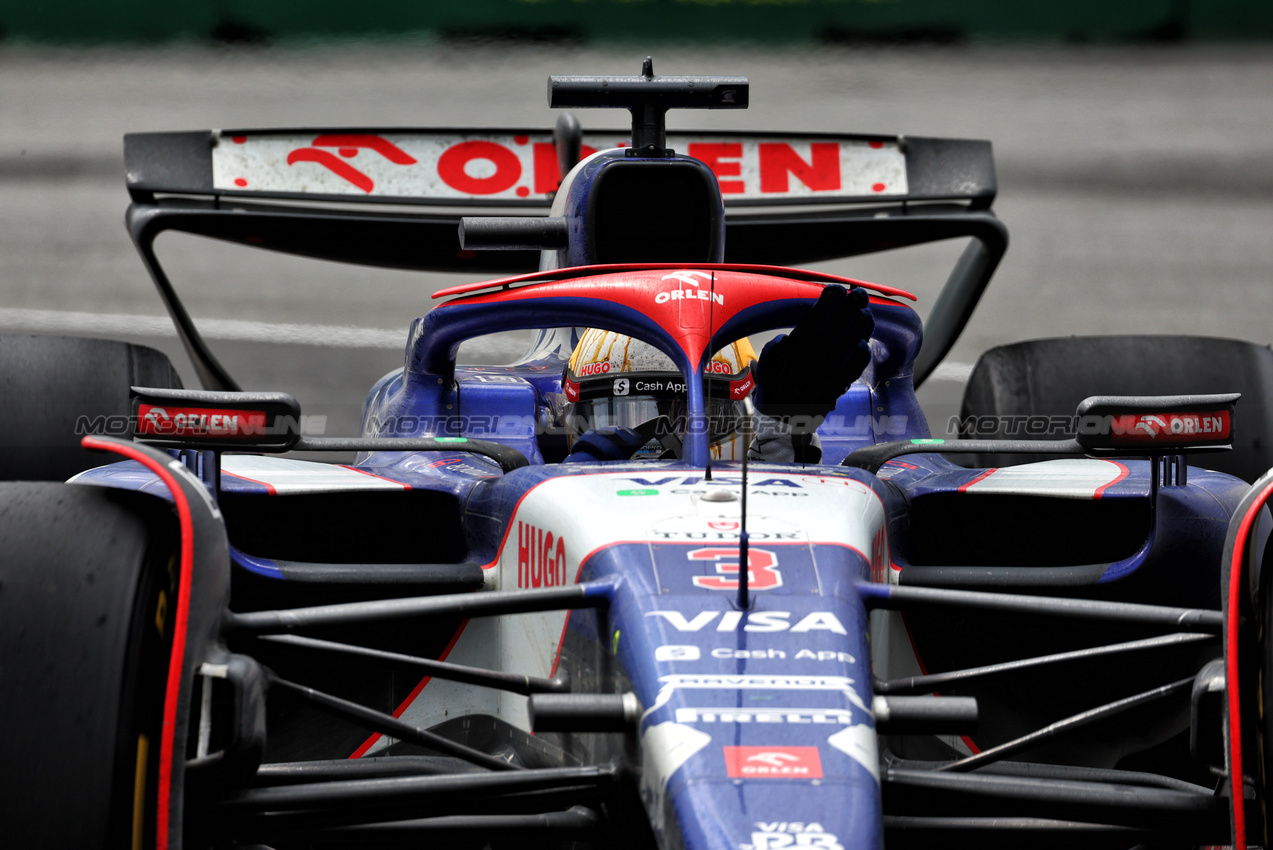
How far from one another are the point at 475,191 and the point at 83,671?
9.67 feet

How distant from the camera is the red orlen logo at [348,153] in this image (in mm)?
3924

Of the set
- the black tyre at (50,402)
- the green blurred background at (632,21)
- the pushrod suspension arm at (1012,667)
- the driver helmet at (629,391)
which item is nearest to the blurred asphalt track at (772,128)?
the green blurred background at (632,21)

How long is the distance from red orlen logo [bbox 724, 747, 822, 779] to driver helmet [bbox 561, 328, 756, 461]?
3.45 ft

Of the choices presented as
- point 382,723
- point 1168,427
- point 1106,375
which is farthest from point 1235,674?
point 1106,375

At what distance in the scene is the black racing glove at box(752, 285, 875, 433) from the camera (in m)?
1.84

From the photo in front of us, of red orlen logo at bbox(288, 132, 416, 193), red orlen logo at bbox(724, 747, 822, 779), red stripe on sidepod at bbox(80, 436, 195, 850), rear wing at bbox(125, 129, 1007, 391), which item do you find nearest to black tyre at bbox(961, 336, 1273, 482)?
rear wing at bbox(125, 129, 1007, 391)

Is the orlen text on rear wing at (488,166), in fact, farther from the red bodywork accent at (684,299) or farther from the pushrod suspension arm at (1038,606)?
the pushrod suspension arm at (1038,606)

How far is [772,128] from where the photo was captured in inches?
332

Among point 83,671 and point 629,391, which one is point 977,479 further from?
point 83,671

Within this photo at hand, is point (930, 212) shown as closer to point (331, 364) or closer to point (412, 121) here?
point (331, 364)

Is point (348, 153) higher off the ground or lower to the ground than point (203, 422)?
higher

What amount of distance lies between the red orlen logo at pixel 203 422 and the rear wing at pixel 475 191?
6.96 ft

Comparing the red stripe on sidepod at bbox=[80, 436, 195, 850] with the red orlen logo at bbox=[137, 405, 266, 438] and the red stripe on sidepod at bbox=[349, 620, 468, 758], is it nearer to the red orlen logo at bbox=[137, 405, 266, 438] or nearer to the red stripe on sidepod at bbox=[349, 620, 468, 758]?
the red orlen logo at bbox=[137, 405, 266, 438]

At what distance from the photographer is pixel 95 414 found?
3.19m
